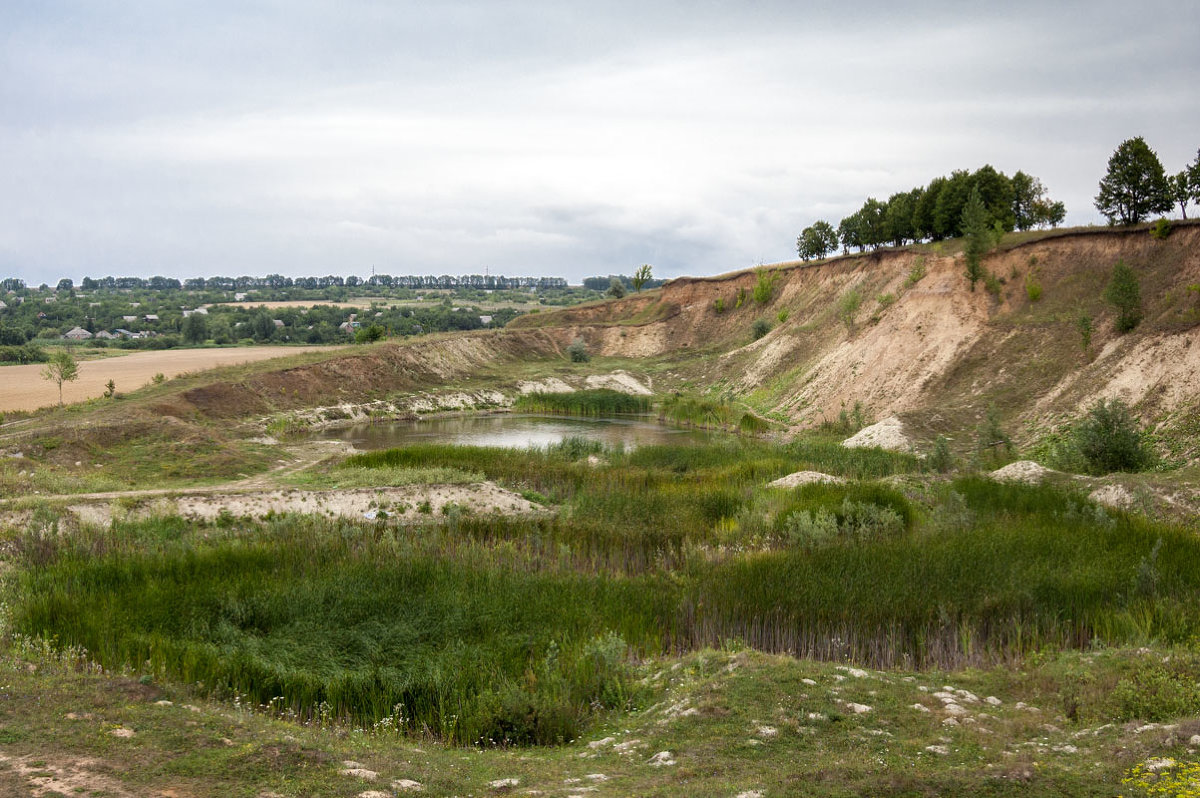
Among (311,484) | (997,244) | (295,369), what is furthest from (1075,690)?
(295,369)

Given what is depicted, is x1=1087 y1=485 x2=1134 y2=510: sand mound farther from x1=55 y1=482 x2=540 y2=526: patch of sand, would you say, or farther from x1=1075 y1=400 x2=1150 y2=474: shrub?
x1=55 y1=482 x2=540 y2=526: patch of sand

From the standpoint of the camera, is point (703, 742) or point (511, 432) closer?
point (703, 742)

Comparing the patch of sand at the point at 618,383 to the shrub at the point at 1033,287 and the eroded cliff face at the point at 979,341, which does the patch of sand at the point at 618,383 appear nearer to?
the eroded cliff face at the point at 979,341

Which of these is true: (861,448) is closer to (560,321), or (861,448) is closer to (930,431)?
(930,431)

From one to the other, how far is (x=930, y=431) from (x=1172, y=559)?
64.2ft

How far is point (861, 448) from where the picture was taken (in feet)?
99.9

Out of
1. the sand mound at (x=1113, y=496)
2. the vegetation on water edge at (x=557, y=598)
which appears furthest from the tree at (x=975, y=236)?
the vegetation on water edge at (x=557, y=598)

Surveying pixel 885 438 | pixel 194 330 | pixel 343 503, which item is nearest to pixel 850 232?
pixel 885 438

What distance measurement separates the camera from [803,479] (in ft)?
76.6

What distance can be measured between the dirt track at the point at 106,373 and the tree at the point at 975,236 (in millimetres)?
47661

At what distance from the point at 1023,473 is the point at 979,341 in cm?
2091

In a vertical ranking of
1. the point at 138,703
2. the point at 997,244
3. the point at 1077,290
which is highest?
the point at 997,244

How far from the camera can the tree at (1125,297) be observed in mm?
33688

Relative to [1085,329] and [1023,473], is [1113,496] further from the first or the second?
[1085,329]
